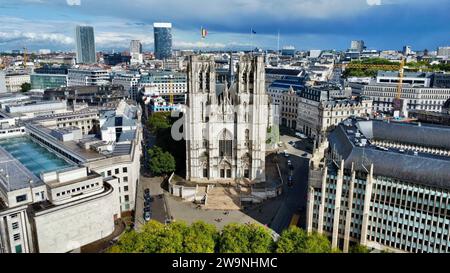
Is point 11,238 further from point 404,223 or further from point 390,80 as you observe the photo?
point 390,80

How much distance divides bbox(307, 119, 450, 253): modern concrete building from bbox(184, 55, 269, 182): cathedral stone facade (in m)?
25.3

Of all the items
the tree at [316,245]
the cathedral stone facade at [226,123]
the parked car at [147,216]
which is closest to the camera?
the tree at [316,245]

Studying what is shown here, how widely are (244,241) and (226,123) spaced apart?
44476 millimetres

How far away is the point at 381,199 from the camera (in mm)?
59250

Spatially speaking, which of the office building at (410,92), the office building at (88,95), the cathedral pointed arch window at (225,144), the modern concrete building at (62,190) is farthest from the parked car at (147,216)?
the office building at (410,92)

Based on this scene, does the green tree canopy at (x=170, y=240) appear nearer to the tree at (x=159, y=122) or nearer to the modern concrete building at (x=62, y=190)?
the modern concrete building at (x=62, y=190)

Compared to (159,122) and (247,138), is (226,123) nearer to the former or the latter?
(247,138)

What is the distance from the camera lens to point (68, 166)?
218 feet

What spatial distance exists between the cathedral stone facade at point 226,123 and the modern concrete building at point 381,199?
25.3 m

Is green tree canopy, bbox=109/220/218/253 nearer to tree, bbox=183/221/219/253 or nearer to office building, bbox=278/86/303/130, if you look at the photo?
tree, bbox=183/221/219/253

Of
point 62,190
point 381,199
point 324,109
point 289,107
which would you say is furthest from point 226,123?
point 289,107

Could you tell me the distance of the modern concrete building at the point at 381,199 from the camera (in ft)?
181

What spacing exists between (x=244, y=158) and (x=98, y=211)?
41844mm
